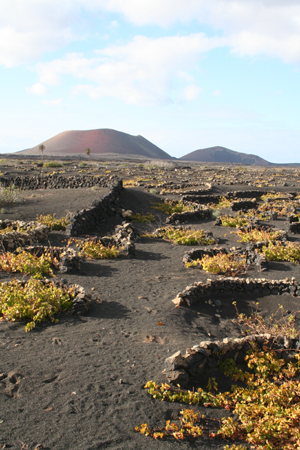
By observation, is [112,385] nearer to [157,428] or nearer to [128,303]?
[157,428]

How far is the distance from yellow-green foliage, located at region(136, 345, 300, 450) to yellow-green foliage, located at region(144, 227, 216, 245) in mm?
7027

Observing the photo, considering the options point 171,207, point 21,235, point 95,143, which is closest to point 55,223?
point 21,235

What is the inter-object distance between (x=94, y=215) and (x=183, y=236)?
406 centimetres

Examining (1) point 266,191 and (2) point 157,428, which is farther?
(1) point 266,191

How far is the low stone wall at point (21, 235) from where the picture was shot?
31.2 feet

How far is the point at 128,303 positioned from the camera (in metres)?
6.68

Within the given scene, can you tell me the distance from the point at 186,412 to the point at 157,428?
35 cm

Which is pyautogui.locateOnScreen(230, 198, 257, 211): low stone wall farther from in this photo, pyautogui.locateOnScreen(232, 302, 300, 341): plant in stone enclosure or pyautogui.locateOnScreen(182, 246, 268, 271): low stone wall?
pyautogui.locateOnScreen(232, 302, 300, 341): plant in stone enclosure

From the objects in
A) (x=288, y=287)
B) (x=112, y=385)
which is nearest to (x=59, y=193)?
(x=288, y=287)

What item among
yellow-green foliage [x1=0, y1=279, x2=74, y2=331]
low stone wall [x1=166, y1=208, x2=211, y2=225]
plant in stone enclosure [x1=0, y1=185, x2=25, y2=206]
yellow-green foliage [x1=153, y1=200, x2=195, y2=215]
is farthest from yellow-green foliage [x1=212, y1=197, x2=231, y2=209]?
yellow-green foliage [x1=0, y1=279, x2=74, y2=331]

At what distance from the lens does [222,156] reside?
602 ft

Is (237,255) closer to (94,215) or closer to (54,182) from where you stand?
(94,215)

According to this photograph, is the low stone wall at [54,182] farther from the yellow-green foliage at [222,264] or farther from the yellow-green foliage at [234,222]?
the yellow-green foliage at [222,264]

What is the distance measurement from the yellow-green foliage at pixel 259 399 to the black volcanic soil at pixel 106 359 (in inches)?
6.1
